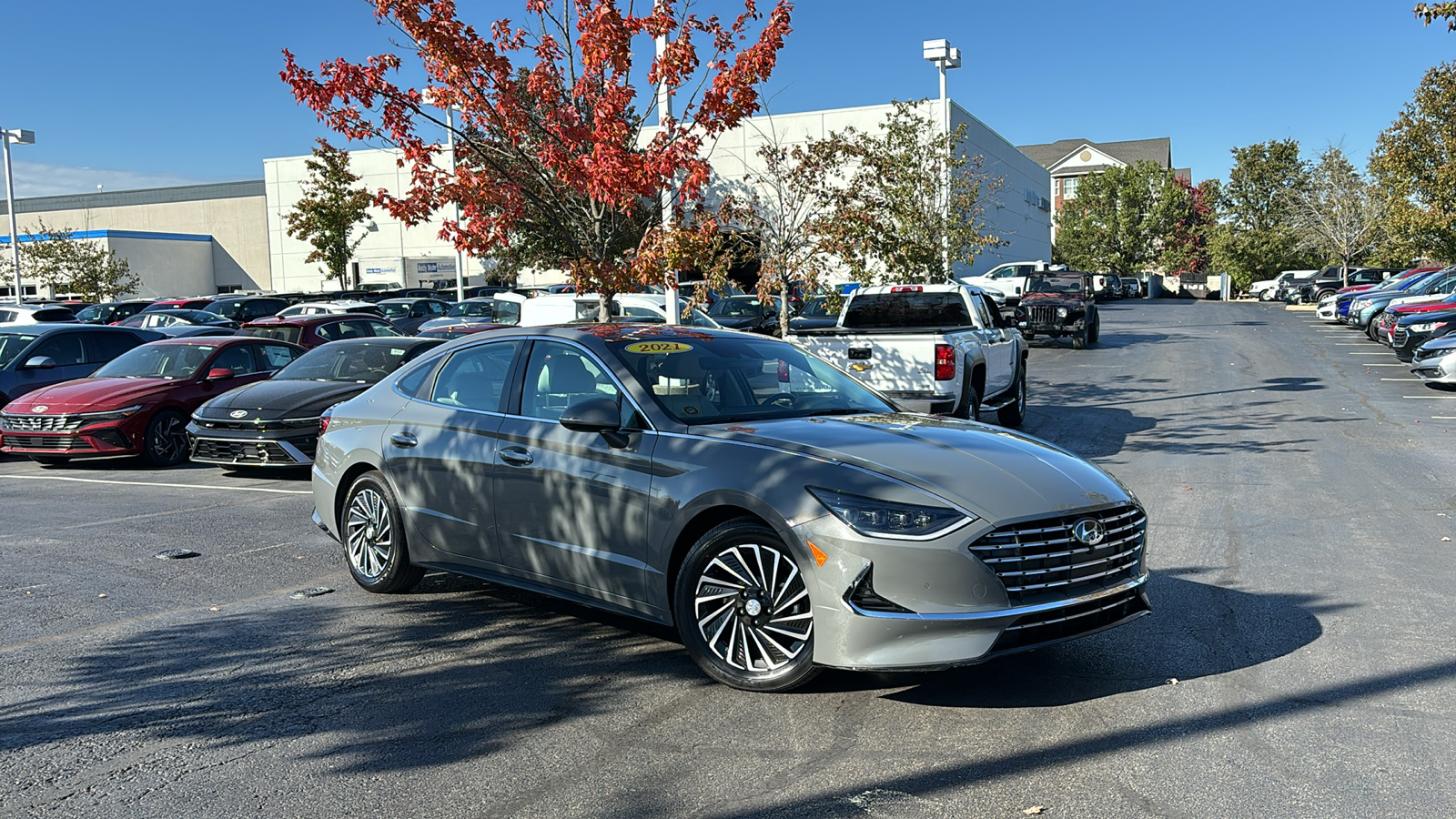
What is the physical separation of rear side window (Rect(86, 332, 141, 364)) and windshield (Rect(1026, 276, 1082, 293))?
74.0 feet

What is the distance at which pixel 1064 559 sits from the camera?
479cm

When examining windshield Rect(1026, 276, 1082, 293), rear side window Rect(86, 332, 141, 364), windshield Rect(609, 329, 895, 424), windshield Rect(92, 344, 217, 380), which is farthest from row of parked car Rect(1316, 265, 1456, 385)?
rear side window Rect(86, 332, 141, 364)

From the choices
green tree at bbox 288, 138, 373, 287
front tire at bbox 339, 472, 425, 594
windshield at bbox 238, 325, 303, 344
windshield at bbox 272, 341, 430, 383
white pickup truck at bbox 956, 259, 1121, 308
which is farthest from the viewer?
green tree at bbox 288, 138, 373, 287

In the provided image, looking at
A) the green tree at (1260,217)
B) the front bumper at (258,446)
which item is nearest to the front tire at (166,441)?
the front bumper at (258,446)

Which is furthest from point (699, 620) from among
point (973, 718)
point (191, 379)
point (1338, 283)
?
point (1338, 283)

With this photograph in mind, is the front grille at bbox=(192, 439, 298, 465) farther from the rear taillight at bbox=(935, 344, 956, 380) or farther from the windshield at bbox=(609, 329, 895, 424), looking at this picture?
the windshield at bbox=(609, 329, 895, 424)

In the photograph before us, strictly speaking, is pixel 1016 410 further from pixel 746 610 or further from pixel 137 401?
pixel 746 610

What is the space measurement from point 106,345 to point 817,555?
15080mm

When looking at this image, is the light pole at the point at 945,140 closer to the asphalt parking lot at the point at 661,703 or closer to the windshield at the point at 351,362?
the windshield at the point at 351,362

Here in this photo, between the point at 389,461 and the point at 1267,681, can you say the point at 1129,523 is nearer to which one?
the point at 1267,681

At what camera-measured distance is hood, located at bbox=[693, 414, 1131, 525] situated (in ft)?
15.5

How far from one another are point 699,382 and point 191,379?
1053cm

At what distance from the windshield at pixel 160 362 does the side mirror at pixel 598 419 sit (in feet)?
34.7

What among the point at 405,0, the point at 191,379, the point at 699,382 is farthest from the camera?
the point at 191,379
